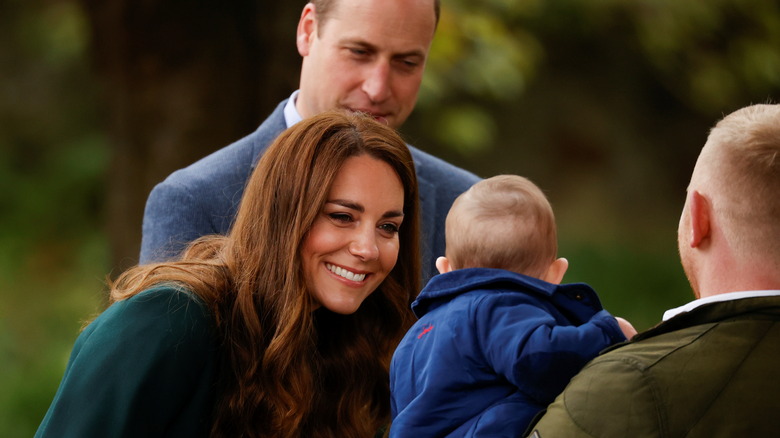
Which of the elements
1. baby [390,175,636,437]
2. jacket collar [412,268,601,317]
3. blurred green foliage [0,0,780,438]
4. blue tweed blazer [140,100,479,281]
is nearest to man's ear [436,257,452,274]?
baby [390,175,636,437]

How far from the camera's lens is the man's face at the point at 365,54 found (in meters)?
3.74

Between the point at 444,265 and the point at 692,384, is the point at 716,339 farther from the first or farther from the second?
the point at 444,265

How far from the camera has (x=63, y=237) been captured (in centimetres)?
728

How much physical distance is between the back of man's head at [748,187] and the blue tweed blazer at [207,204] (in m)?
1.55

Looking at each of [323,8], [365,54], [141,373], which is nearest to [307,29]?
[323,8]

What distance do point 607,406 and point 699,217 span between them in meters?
0.43

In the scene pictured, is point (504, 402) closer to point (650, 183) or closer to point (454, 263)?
point (454, 263)

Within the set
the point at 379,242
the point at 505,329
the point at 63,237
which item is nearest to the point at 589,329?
the point at 505,329

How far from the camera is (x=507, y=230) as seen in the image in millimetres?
2744

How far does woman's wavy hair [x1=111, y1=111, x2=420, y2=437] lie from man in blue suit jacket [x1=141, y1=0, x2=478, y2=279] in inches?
16.4

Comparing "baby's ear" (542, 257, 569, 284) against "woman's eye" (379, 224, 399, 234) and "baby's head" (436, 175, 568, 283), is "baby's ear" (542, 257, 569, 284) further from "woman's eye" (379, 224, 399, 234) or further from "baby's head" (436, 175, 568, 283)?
"woman's eye" (379, 224, 399, 234)

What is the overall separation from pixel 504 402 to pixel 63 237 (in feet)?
17.1

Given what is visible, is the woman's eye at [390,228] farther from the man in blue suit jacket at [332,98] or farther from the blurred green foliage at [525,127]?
the blurred green foliage at [525,127]

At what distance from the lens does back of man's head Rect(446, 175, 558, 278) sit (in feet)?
9.01
